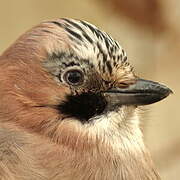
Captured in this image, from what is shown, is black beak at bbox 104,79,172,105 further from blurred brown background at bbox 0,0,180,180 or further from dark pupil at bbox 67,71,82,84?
blurred brown background at bbox 0,0,180,180

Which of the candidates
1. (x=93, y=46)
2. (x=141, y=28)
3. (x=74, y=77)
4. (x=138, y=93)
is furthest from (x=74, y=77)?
(x=141, y=28)

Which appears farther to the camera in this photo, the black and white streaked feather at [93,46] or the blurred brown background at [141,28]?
the blurred brown background at [141,28]

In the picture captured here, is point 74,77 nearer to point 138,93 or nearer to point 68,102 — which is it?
point 68,102

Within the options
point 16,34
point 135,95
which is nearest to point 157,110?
point 16,34

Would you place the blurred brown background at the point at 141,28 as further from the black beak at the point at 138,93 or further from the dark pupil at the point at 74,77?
the dark pupil at the point at 74,77

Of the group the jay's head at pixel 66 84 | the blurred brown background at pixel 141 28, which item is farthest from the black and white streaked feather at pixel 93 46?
the blurred brown background at pixel 141 28

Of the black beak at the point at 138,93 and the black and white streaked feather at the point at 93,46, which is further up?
the black and white streaked feather at the point at 93,46
